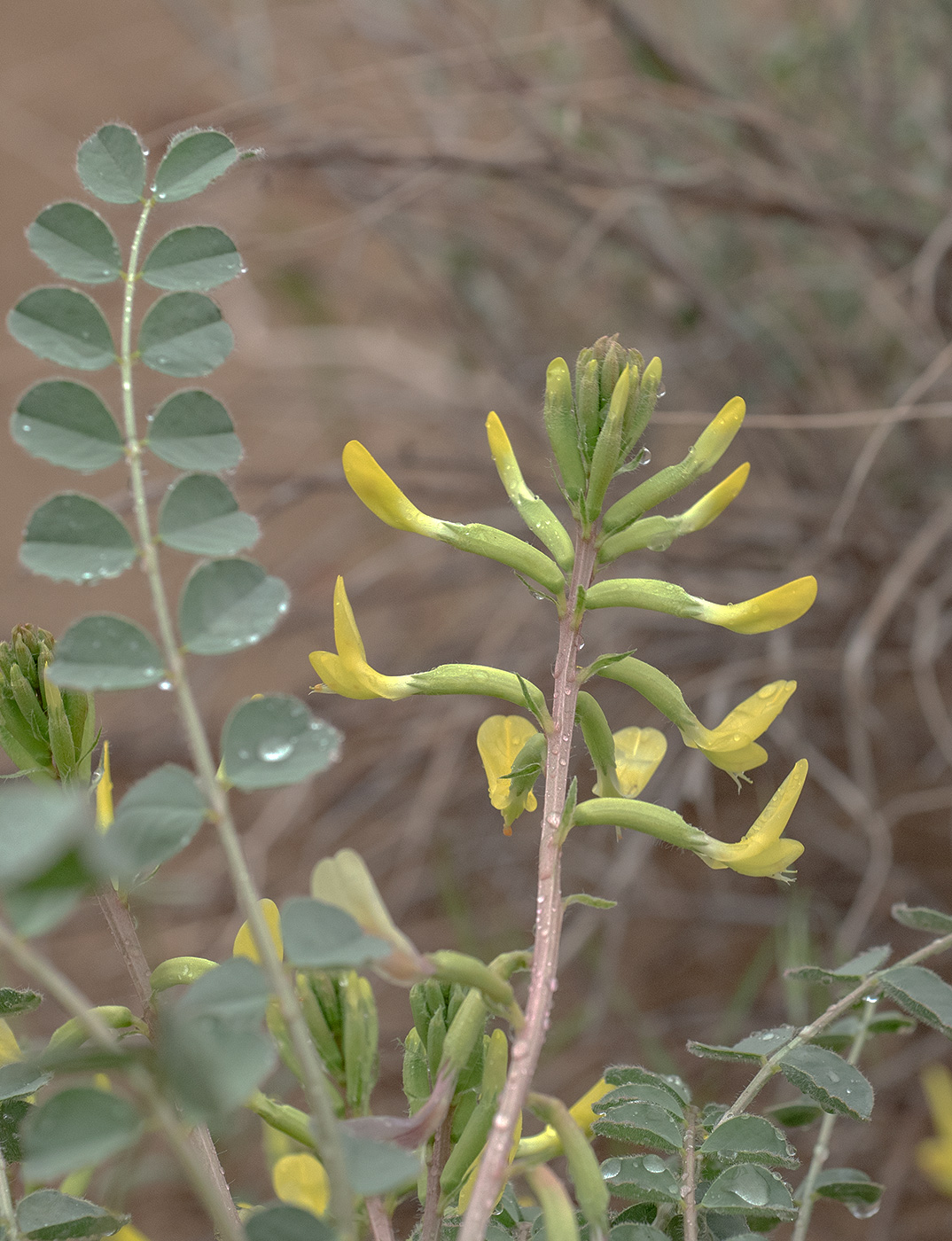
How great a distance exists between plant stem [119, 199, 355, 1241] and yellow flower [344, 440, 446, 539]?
0.07 metres

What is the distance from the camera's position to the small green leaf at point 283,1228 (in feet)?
0.62

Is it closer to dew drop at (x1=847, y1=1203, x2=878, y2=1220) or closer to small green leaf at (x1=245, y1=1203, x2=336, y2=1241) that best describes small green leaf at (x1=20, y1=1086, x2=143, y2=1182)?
small green leaf at (x1=245, y1=1203, x2=336, y2=1241)

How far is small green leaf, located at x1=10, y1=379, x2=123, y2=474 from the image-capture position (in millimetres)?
241

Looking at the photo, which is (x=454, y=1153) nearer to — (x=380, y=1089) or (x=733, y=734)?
(x=733, y=734)

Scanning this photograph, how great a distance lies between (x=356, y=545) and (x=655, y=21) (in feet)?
2.77

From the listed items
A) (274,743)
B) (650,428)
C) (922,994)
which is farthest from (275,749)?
(650,428)

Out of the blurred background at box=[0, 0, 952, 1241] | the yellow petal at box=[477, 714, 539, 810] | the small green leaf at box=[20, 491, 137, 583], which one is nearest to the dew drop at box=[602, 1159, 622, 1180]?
the yellow petal at box=[477, 714, 539, 810]

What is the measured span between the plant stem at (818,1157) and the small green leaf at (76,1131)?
0.21 m

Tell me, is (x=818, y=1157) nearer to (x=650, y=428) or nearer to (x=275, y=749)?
(x=275, y=749)

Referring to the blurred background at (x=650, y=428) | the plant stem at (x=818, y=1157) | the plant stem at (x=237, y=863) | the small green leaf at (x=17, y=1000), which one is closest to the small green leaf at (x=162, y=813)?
the plant stem at (x=237, y=863)

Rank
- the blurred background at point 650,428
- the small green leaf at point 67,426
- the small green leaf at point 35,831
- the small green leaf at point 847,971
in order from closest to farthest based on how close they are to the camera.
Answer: the small green leaf at point 35,831 → the small green leaf at point 67,426 → the small green leaf at point 847,971 → the blurred background at point 650,428

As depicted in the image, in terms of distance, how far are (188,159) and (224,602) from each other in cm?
13

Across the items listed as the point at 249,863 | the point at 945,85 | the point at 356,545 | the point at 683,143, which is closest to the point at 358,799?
the point at 249,863

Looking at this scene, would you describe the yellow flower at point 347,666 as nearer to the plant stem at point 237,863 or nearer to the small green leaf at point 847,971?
the plant stem at point 237,863
